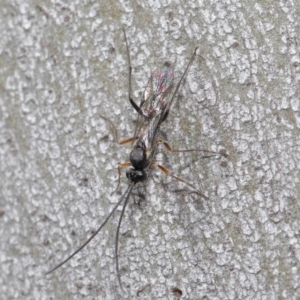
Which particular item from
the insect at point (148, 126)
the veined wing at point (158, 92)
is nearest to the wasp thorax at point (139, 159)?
the insect at point (148, 126)

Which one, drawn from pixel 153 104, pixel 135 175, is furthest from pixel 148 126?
pixel 135 175

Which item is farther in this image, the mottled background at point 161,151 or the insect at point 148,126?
the insect at point 148,126

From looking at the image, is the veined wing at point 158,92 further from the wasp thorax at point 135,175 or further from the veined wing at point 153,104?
the wasp thorax at point 135,175

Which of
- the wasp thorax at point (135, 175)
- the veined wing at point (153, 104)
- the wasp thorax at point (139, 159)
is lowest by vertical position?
the wasp thorax at point (135, 175)

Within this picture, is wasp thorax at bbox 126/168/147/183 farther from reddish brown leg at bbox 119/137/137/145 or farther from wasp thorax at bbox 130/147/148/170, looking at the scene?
reddish brown leg at bbox 119/137/137/145

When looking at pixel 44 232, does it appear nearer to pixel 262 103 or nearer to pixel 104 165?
pixel 104 165

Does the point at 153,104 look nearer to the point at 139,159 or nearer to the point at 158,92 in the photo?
the point at 158,92

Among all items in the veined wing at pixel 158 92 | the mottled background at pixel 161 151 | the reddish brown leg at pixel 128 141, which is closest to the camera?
the mottled background at pixel 161 151

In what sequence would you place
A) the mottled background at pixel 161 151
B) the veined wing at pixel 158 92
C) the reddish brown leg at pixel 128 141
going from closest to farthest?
the mottled background at pixel 161 151 → the veined wing at pixel 158 92 → the reddish brown leg at pixel 128 141
